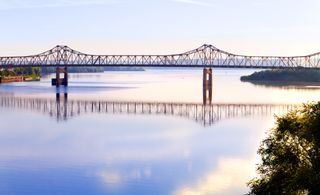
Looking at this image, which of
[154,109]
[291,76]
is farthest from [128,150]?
[291,76]

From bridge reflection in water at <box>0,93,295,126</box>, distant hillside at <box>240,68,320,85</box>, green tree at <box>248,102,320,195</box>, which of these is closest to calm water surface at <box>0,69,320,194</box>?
bridge reflection in water at <box>0,93,295,126</box>

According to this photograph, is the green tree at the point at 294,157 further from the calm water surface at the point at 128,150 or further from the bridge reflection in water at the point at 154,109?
the bridge reflection in water at the point at 154,109

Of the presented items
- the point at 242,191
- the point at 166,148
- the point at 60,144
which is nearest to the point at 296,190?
the point at 242,191

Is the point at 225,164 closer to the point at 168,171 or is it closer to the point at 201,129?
the point at 168,171

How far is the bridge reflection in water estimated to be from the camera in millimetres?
70688

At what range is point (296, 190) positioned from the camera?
1850 centimetres

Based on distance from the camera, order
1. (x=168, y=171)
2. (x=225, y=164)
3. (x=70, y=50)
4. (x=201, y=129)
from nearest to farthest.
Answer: (x=168, y=171) → (x=225, y=164) → (x=201, y=129) → (x=70, y=50)

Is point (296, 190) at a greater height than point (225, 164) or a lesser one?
greater

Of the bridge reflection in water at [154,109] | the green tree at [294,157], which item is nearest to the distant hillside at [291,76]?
the bridge reflection in water at [154,109]

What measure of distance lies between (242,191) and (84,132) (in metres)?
26.5

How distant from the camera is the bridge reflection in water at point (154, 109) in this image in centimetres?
7069

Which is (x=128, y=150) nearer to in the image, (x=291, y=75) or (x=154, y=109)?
(x=154, y=109)

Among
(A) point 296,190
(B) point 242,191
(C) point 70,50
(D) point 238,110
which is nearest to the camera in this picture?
(A) point 296,190

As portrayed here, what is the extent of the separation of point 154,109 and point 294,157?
196 feet
